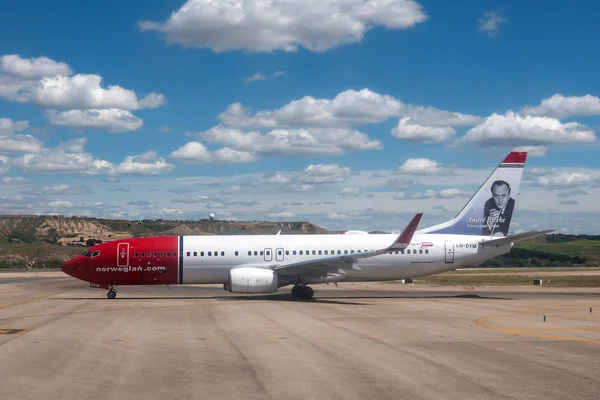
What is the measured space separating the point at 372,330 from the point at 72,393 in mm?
12141

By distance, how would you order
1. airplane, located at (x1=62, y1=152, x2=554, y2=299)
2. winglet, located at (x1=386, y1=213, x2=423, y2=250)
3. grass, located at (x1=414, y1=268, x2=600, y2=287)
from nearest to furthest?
winglet, located at (x1=386, y1=213, x2=423, y2=250) < airplane, located at (x1=62, y1=152, x2=554, y2=299) < grass, located at (x1=414, y1=268, x2=600, y2=287)

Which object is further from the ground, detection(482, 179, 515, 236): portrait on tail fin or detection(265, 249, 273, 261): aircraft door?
detection(482, 179, 515, 236): portrait on tail fin

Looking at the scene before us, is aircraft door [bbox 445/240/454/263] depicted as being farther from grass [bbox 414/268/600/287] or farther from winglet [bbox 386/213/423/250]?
grass [bbox 414/268/600/287]

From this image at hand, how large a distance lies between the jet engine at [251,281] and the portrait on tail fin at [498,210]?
1459cm

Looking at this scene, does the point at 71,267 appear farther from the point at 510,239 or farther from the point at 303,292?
the point at 510,239

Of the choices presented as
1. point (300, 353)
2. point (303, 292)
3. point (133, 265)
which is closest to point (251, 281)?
point (303, 292)

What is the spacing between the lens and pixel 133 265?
3788 cm

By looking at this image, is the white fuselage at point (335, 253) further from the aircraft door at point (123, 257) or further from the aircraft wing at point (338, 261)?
the aircraft door at point (123, 257)

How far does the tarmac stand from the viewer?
1223cm

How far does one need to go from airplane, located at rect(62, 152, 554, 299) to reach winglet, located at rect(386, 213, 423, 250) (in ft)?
6.49

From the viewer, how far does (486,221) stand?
40094mm

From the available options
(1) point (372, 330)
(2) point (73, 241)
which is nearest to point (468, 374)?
(1) point (372, 330)

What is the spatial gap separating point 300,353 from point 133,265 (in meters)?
23.6

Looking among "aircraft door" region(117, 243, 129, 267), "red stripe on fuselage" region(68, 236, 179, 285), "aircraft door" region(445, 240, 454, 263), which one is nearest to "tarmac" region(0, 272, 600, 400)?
"red stripe on fuselage" region(68, 236, 179, 285)
